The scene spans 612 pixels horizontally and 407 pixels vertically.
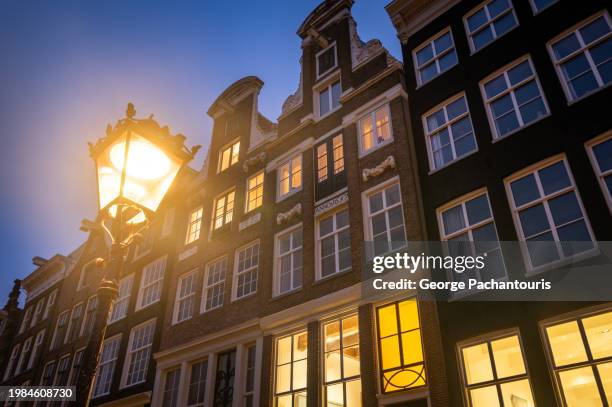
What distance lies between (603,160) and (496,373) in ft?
17.6

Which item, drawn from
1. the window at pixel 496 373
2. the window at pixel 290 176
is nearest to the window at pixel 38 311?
the window at pixel 290 176

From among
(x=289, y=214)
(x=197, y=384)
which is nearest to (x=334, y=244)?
(x=289, y=214)

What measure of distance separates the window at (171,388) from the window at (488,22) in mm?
16079

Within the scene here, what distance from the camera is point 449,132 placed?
14938mm

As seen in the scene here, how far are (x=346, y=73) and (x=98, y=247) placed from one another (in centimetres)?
2085

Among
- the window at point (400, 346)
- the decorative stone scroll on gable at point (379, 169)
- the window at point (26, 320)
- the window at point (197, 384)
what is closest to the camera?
the window at point (400, 346)

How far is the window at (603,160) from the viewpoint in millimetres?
10898

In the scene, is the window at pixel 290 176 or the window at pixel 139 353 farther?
the window at pixel 139 353

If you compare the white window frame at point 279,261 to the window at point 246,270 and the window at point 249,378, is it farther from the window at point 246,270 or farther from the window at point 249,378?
the window at point 249,378

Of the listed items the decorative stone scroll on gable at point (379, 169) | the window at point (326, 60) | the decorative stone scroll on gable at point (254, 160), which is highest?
the window at point (326, 60)

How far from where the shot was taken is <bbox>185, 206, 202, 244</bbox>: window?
2300 centimetres

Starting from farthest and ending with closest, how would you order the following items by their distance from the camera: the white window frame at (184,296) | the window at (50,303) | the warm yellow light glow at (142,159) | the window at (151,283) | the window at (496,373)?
the window at (50,303)
the window at (151,283)
the white window frame at (184,296)
the window at (496,373)
the warm yellow light glow at (142,159)

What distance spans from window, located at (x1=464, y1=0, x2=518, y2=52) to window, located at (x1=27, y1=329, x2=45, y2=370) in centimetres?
3081

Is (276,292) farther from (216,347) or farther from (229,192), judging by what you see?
(229,192)
